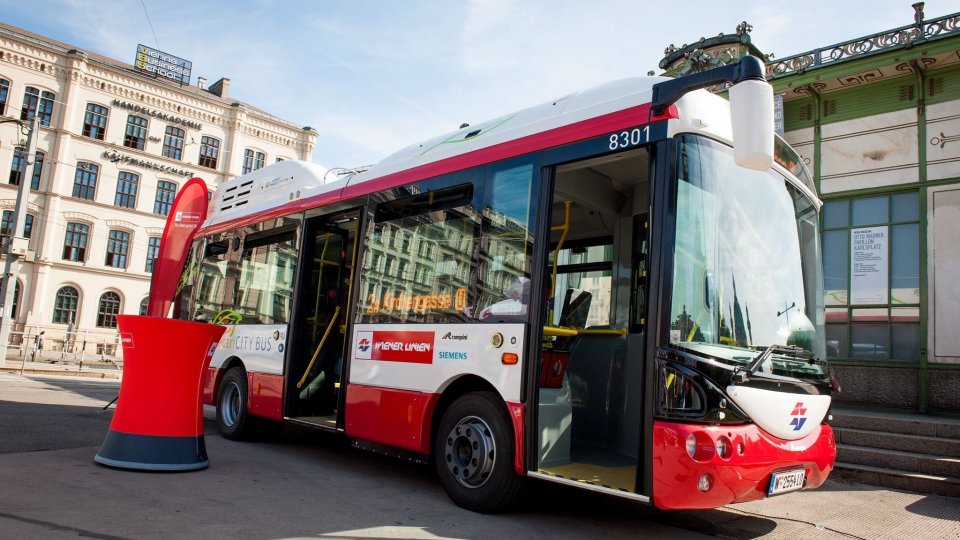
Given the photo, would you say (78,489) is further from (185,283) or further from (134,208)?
(134,208)

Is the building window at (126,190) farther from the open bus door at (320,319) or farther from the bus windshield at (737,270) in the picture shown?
the bus windshield at (737,270)

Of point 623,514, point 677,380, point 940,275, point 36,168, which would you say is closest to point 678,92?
point 677,380

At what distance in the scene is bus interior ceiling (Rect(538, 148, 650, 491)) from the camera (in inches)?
225

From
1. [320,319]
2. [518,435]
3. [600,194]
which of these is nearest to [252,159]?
[320,319]

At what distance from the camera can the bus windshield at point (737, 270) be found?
4.39m

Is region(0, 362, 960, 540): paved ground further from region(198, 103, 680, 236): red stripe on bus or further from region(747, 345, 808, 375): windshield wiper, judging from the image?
region(198, 103, 680, 236): red stripe on bus

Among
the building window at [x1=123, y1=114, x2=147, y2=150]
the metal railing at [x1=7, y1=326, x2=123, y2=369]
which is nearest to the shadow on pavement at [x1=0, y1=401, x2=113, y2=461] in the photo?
the metal railing at [x1=7, y1=326, x2=123, y2=369]

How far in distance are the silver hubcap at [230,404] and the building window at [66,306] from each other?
3345cm

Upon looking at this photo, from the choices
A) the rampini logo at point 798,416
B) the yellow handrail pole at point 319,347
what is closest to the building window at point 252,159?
the yellow handrail pole at point 319,347

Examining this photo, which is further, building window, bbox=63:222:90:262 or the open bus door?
building window, bbox=63:222:90:262

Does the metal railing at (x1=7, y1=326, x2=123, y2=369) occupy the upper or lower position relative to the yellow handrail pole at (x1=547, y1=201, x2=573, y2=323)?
lower

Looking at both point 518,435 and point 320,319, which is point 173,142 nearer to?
point 320,319

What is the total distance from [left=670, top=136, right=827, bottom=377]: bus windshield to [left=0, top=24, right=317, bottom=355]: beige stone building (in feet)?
118

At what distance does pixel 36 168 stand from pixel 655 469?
4172 centimetres
